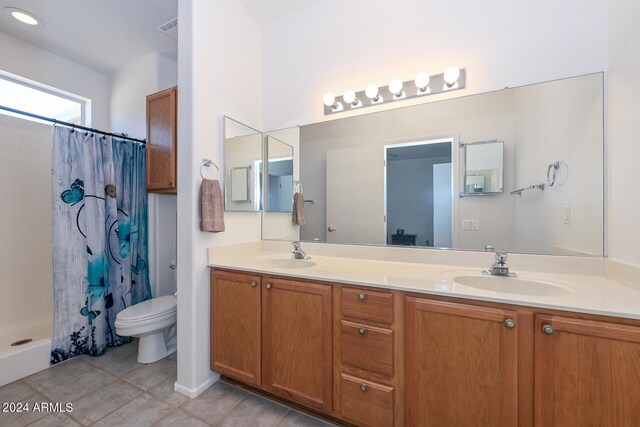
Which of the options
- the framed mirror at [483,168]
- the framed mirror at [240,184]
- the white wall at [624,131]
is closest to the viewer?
the white wall at [624,131]

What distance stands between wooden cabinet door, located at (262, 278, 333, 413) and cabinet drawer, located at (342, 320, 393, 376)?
0.10 m

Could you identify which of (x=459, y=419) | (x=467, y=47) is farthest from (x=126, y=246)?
(x=467, y=47)

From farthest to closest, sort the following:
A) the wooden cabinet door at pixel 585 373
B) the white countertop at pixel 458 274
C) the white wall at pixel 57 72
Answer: the white wall at pixel 57 72, the white countertop at pixel 458 274, the wooden cabinet door at pixel 585 373

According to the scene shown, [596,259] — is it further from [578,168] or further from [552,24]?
[552,24]

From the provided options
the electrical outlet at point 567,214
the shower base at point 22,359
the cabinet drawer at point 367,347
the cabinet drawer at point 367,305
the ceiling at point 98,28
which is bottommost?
the shower base at point 22,359

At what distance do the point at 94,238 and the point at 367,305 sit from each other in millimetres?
2286

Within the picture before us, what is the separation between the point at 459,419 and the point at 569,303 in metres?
0.62

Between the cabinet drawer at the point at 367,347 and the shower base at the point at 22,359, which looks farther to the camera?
the shower base at the point at 22,359

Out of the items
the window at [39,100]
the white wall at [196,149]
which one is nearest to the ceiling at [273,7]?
the white wall at [196,149]

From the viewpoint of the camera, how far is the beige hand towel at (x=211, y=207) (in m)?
1.61

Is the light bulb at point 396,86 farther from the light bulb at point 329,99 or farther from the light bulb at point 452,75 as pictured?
the light bulb at point 329,99

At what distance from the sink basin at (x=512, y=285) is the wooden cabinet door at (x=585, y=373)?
1.14 ft

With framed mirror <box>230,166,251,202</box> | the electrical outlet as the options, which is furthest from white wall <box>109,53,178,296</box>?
the electrical outlet

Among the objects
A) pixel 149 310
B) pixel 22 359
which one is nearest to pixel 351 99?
pixel 149 310
